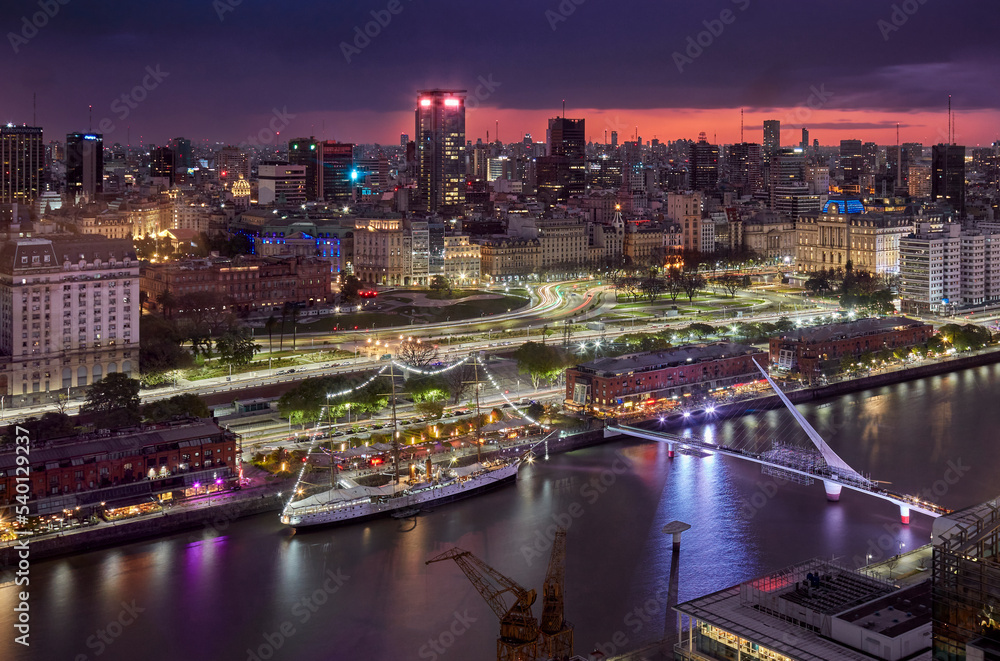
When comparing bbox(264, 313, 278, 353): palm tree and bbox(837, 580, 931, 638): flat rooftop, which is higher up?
bbox(264, 313, 278, 353): palm tree

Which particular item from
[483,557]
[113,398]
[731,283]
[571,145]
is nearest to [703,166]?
[571,145]

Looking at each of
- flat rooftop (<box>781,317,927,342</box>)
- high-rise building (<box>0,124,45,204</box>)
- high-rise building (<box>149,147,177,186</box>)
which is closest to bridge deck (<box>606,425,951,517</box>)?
flat rooftop (<box>781,317,927,342</box>)

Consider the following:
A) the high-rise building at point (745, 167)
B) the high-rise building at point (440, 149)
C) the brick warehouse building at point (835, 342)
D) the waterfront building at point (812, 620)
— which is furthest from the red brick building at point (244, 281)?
the high-rise building at point (745, 167)

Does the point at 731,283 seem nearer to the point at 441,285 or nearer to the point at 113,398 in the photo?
the point at 441,285

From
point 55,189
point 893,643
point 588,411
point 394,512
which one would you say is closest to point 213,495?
point 394,512

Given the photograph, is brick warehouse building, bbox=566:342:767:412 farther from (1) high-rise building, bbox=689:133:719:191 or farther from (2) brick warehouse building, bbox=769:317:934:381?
(1) high-rise building, bbox=689:133:719:191

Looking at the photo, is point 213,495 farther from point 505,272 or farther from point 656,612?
point 505,272
